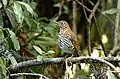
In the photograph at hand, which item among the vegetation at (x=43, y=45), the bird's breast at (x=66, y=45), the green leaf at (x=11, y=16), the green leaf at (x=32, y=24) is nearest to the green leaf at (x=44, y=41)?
the vegetation at (x=43, y=45)

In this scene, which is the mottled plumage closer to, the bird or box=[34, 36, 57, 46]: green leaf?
the bird

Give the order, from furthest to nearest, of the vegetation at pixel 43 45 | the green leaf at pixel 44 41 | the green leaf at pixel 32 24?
1. the green leaf at pixel 44 41
2. the green leaf at pixel 32 24
3. the vegetation at pixel 43 45

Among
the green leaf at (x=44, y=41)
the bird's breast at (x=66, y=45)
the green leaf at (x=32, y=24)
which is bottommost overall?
the bird's breast at (x=66, y=45)

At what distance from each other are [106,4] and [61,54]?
4.62 ft

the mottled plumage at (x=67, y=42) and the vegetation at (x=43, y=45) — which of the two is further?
the mottled plumage at (x=67, y=42)

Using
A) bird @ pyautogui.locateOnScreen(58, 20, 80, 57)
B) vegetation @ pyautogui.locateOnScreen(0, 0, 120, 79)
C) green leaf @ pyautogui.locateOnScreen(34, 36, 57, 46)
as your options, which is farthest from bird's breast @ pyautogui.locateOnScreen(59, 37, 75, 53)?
green leaf @ pyautogui.locateOnScreen(34, 36, 57, 46)

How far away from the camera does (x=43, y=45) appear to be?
14.8ft

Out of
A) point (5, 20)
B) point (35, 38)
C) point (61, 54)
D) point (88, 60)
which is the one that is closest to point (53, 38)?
point (35, 38)

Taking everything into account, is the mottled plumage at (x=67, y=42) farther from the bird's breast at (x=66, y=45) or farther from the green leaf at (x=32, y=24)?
the green leaf at (x=32, y=24)

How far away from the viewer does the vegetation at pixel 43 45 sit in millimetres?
3180

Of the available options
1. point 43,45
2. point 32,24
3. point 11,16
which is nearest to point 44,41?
point 43,45

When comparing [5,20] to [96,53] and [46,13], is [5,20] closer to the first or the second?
[96,53]

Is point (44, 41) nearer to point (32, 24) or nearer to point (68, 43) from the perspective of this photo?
point (32, 24)

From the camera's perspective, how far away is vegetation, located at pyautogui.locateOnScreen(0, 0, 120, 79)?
3.18 metres
